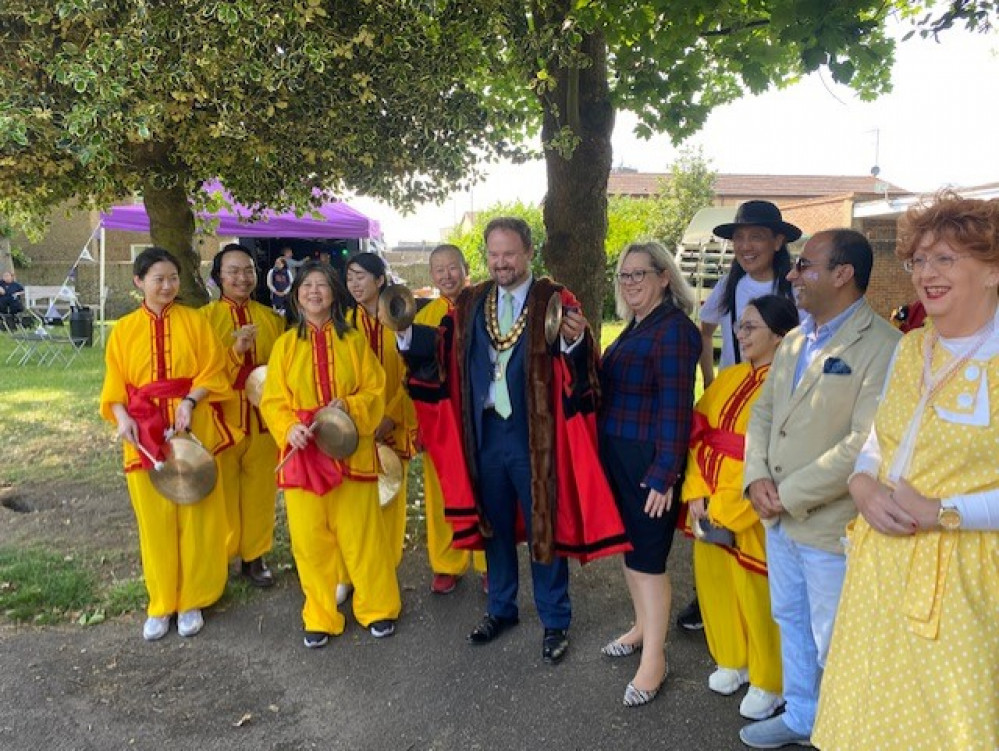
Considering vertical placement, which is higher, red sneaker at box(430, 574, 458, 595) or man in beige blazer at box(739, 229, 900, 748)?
man in beige blazer at box(739, 229, 900, 748)

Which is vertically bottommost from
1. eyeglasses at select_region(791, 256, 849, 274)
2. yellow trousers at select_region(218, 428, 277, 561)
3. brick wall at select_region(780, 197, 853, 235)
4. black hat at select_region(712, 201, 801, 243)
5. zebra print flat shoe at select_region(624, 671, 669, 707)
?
zebra print flat shoe at select_region(624, 671, 669, 707)

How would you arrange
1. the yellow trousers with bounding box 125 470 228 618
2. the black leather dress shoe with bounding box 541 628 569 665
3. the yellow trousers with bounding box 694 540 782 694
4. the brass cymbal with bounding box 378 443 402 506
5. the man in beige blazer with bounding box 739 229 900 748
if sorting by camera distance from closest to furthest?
the man in beige blazer with bounding box 739 229 900 748 < the yellow trousers with bounding box 694 540 782 694 < the black leather dress shoe with bounding box 541 628 569 665 < the yellow trousers with bounding box 125 470 228 618 < the brass cymbal with bounding box 378 443 402 506

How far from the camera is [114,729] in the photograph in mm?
3238

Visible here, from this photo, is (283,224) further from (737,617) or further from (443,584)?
(737,617)

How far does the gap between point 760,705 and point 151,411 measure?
125 inches

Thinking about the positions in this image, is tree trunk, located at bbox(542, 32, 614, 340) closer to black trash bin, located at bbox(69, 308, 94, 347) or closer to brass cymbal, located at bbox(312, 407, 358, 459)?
brass cymbal, located at bbox(312, 407, 358, 459)

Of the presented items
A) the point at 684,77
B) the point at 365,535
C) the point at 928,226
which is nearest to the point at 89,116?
the point at 365,535

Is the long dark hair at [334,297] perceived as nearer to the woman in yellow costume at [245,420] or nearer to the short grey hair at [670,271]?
the woman in yellow costume at [245,420]

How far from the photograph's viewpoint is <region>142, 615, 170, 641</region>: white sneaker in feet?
13.1

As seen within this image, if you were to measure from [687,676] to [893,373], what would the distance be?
1.98 meters

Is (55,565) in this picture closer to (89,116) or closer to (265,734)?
(265,734)

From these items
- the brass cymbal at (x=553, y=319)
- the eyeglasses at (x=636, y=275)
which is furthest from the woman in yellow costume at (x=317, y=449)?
the eyeglasses at (x=636, y=275)

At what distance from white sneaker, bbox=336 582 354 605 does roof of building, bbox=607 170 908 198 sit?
41060 millimetres

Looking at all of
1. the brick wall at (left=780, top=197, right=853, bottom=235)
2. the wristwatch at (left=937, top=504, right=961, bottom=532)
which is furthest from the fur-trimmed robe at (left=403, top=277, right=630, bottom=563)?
the brick wall at (left=780, top=197, right=853, bottom=235)
